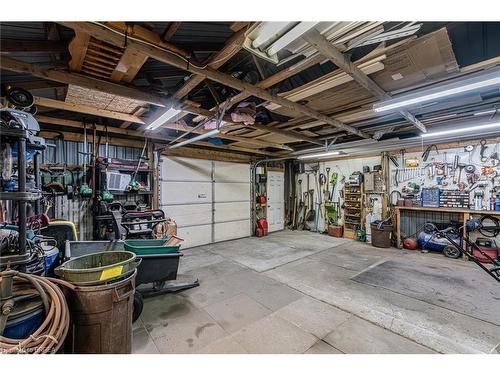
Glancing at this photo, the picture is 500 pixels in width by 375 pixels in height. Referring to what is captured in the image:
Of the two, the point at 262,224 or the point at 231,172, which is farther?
the point at 262,224

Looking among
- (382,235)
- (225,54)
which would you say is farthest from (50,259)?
(382,235)

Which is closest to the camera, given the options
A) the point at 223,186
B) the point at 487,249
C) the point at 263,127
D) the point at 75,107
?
the point at 75,107

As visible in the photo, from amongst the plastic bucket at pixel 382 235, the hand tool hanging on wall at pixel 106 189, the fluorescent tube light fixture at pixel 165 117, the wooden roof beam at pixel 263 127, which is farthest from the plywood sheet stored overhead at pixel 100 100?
the plastic bucket at pixel 382 235

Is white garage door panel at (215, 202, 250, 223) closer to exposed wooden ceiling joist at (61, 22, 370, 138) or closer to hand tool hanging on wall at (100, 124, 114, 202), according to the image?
hand tool hanging on wall at (100, 124, 114, 202)

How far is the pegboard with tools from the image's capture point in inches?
194

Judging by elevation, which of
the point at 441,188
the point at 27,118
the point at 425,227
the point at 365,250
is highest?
the point at 27,118

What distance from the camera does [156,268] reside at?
287 cm

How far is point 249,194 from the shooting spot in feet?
25.0

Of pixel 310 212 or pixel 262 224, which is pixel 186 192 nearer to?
pixel 262 224

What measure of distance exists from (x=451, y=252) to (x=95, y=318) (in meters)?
6.53

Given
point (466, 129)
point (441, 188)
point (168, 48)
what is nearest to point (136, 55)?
point (168, 48)

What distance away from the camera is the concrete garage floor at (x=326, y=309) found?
7.31ft
